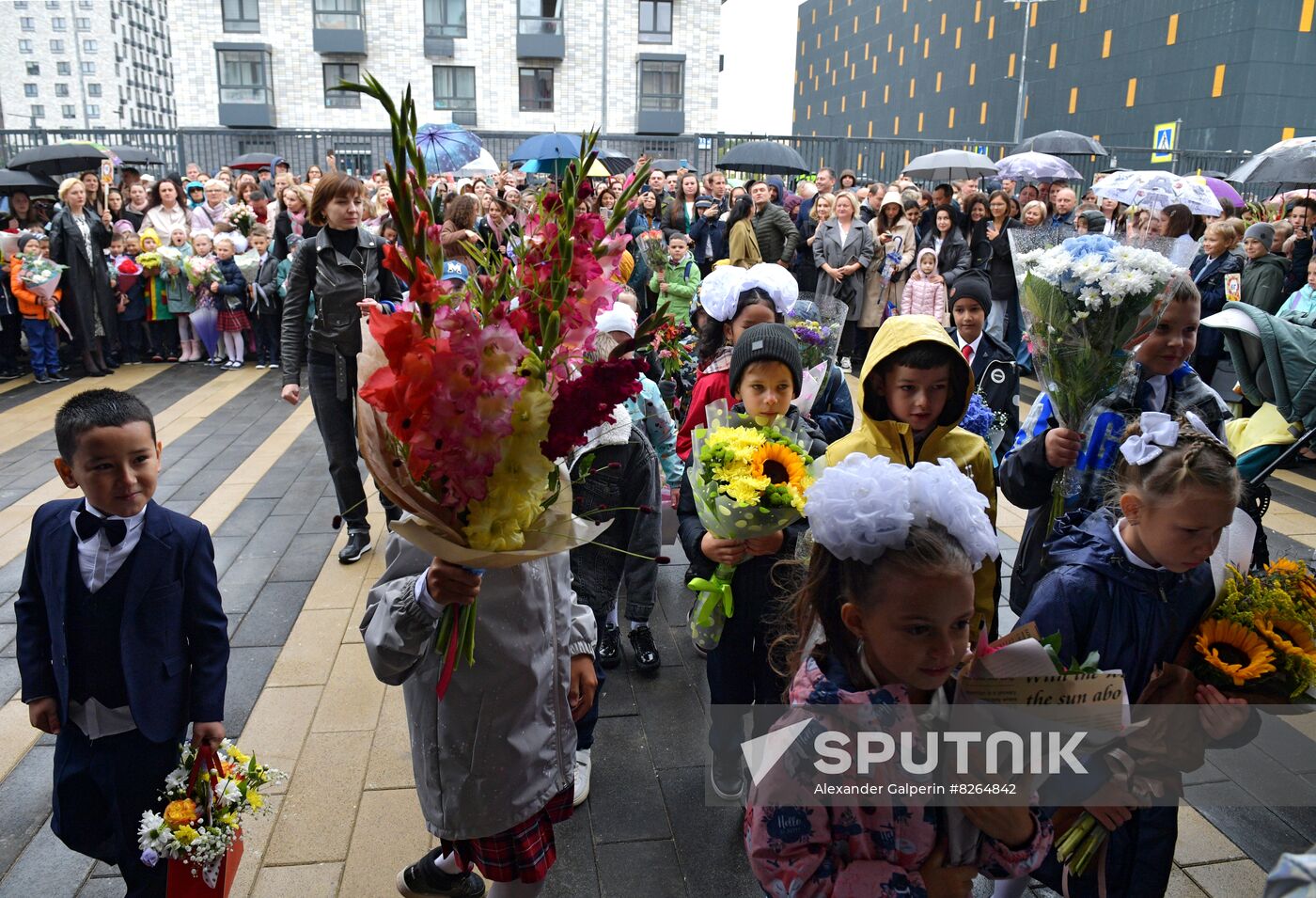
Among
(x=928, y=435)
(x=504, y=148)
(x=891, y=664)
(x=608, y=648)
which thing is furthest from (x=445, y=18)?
(x=891, y=664)

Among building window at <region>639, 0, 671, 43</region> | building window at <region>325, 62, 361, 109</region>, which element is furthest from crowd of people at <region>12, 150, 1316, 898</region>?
building window at <region>325, 62, 361, 109</region>

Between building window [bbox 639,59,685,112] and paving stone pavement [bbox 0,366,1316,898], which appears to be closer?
paving stone pavement [bbox 0,366,1316,898]

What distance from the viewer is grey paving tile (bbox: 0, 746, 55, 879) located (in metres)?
2.97

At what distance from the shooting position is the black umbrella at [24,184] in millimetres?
10555

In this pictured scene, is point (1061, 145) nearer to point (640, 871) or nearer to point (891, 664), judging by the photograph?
point (640, 871)

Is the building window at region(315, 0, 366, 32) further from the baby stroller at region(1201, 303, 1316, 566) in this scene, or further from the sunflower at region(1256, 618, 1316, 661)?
the sunflower at region(1256, 618, 1316, 661)

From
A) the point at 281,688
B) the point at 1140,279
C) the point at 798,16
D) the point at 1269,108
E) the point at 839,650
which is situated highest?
the point at 798,16

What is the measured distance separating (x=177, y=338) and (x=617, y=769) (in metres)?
10.7

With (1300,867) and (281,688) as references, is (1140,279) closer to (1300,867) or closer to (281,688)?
(1300,867)

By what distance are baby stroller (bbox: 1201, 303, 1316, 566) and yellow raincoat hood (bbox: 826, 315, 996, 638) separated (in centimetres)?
95

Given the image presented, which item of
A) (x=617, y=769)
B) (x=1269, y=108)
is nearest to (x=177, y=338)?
(x=617, y=769)

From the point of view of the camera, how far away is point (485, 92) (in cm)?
3922

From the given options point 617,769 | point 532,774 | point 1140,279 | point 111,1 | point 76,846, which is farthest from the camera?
point 111,1

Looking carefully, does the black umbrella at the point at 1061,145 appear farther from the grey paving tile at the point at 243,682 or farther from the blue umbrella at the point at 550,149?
the grey paving tile at the point at 243,682
